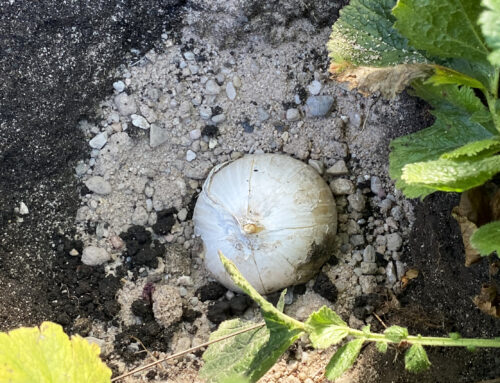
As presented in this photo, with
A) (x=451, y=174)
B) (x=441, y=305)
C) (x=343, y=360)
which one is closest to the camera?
(x=451, y=174)

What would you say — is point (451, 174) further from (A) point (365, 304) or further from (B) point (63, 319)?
(B) point (63, 319)

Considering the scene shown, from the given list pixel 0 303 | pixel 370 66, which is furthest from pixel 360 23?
pixel 0 303

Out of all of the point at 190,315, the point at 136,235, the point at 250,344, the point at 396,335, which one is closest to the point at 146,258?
the point at 136,235

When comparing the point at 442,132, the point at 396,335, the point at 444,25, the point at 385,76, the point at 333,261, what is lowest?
the point at 333,261

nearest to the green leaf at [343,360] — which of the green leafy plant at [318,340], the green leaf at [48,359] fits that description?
the green leafy plant at [318,340]

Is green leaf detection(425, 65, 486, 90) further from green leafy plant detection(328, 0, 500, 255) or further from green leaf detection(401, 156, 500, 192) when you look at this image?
green leaf detection(401, 156, 500, 192)

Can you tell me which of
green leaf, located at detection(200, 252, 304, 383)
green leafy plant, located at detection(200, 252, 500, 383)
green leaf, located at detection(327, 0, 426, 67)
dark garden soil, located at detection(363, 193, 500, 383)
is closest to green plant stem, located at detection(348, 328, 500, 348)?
green leafy plant, located at detection(200, 252, 500, 383)
